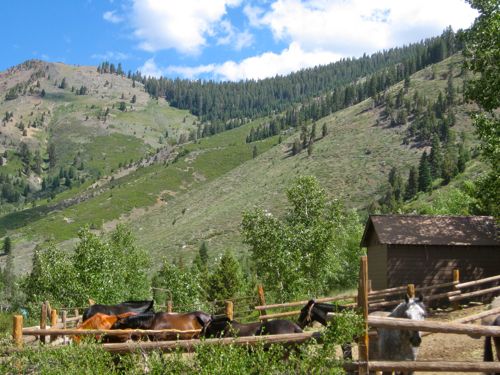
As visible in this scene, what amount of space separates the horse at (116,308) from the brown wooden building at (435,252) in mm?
16074

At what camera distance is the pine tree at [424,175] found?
324 feet

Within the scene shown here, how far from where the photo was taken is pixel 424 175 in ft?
330

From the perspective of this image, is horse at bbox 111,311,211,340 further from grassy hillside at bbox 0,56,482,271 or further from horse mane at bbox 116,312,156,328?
grassy hillside at bbox 0,56,482,271

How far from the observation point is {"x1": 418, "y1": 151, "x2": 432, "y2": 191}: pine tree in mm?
98625

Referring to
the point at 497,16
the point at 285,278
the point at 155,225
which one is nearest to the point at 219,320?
the point at 497,16

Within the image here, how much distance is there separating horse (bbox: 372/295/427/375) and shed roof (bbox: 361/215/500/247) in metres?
18.1

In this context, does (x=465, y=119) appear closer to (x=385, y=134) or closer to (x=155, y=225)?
(x=385, y=134)

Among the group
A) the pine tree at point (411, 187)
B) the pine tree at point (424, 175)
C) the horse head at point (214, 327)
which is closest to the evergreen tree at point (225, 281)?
the horse head at point (214, 327)

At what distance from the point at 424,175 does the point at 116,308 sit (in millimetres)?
92629

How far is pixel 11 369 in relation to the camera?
1009 cm

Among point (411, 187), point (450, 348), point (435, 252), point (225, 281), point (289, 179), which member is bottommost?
point (225, 281)

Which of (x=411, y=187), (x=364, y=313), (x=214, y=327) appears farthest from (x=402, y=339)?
(x=411, y=187)

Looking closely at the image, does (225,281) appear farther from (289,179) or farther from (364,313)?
(289,179)

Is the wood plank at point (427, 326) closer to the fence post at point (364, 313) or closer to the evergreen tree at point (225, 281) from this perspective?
the fence post at point (364, 313)
